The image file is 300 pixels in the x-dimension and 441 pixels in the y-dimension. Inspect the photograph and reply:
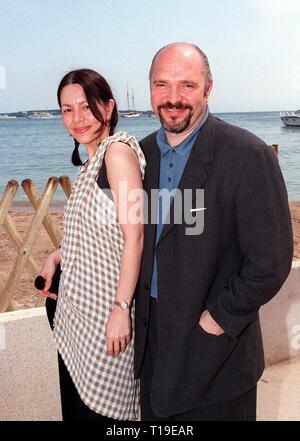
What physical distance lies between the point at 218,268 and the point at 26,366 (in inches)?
50.4

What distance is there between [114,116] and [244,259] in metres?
0.63

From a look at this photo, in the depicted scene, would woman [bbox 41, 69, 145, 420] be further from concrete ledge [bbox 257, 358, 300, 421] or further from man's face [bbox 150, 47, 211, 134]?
concrete ledge [bbox 257, 358, 300, 421]

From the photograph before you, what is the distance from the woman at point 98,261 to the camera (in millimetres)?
1482

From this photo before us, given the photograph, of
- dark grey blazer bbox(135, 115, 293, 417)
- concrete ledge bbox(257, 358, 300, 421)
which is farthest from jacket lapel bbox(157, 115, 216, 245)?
concrete ledge bbox(257, 358, 300, 421)

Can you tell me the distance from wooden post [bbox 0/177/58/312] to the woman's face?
1510 millimetres

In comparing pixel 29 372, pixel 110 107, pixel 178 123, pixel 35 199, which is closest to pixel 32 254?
pixel 35 199

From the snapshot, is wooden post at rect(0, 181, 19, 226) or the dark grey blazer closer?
the dark grey blazer

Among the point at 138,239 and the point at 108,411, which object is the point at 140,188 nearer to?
the point at 138,239

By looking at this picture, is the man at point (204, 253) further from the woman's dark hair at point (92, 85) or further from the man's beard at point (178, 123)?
the woman's dark hair at point (92, 85)

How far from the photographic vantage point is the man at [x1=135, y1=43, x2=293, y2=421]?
4.54ft

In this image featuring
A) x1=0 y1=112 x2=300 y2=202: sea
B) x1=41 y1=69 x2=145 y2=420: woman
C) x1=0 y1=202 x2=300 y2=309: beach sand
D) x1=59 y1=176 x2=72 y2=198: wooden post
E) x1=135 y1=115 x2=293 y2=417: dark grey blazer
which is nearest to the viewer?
x1=135 y1=115 x2=293 y2=417: dark grey blazer

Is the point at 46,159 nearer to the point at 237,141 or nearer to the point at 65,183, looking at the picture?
the point at 65,183

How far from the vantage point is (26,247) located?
10.8ft

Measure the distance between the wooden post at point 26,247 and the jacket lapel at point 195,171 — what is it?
1818 millimetres
